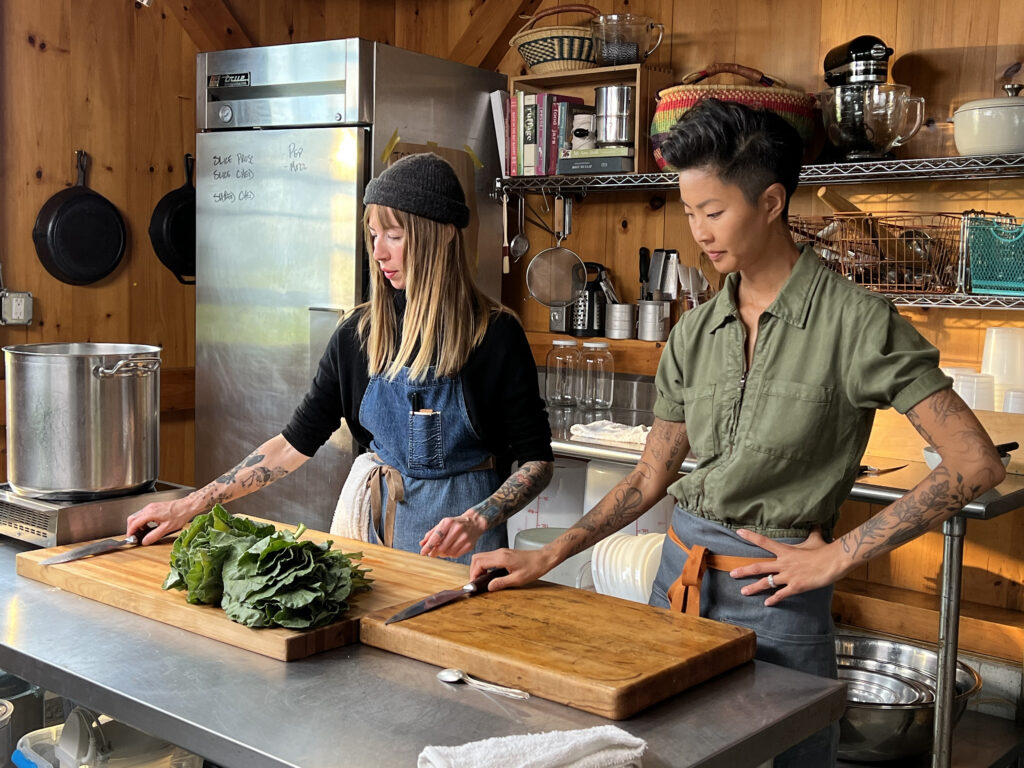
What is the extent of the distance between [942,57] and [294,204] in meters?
2.09

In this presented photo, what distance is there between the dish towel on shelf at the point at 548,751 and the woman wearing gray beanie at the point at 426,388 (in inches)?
38.8

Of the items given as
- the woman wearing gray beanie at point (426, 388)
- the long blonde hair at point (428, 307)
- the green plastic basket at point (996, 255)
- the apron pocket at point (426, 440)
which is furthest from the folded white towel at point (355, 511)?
the green plastic basket at point (996, 255)

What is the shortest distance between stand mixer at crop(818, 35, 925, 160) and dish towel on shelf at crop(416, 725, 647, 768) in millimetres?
2498

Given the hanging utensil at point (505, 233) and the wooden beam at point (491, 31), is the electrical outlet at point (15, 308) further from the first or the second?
the wooden beam at point (491, 31)

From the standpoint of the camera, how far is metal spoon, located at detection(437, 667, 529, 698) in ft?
4.21

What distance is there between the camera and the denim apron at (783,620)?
1586mm

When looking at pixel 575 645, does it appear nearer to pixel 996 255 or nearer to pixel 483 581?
pixel 483 581

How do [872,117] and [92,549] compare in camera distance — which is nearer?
[92,549]

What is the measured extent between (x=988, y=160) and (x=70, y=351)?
2366mm

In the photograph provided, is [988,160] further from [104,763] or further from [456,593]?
[104,763]

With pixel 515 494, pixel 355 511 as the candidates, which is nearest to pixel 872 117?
pixel 515 494

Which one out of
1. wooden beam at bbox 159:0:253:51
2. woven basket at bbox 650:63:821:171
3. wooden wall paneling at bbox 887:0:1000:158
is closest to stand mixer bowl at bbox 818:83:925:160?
woven basket at bbox 650:63:821:171

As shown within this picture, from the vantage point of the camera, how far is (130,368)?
1873 mm

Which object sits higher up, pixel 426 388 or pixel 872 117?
pixel 872 117
